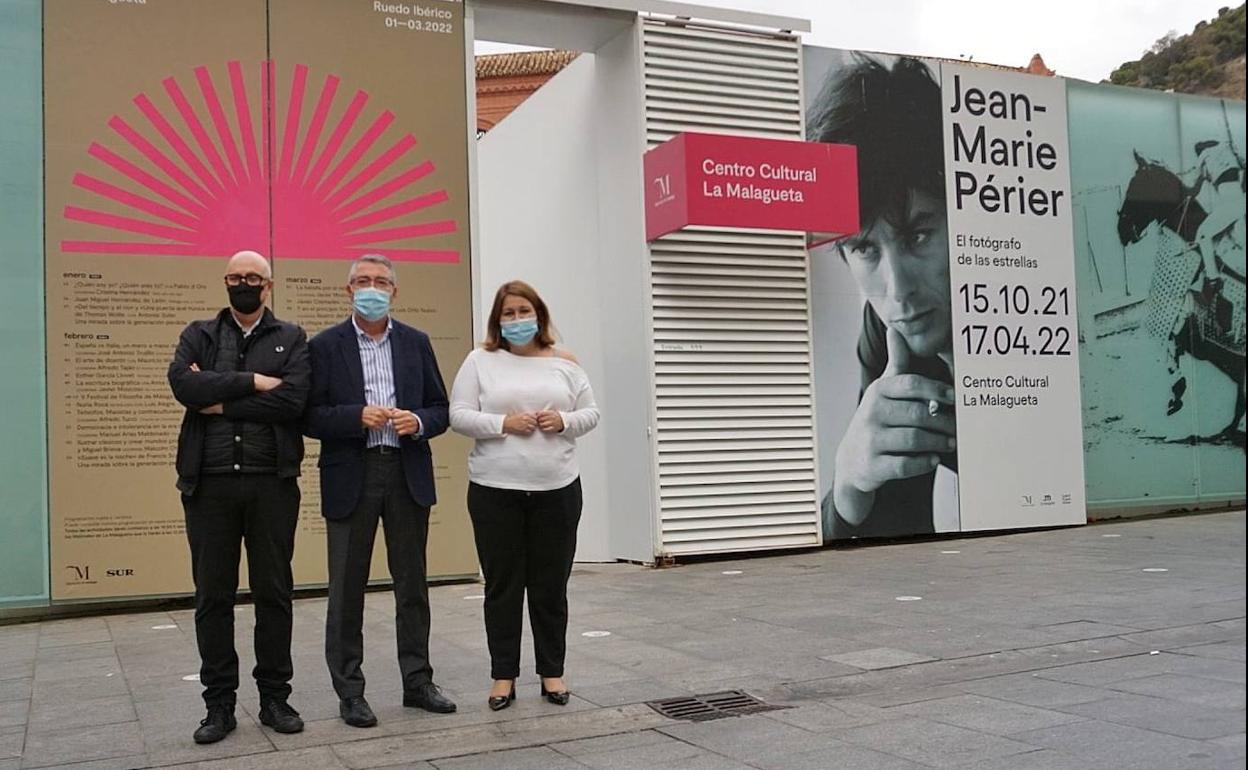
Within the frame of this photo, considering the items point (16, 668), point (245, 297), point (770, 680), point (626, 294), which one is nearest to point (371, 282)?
point (245, 297)

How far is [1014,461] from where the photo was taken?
39.2ft

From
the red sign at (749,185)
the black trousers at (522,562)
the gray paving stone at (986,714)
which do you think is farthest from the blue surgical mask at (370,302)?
the red sign at (749,185)

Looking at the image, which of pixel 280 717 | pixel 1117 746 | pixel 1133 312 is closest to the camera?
pixel 1117 746

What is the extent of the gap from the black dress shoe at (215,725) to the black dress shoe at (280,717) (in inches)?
4.9

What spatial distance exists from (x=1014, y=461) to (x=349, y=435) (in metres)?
8.81

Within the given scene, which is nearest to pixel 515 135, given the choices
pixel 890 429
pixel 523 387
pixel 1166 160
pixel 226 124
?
pixel 226 124

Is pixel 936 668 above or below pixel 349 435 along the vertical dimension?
below

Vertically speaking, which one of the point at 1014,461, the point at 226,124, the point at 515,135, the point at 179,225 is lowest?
the point at 1014,461

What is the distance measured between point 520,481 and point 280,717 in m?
1.35

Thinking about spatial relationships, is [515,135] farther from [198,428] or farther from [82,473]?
[198,428]

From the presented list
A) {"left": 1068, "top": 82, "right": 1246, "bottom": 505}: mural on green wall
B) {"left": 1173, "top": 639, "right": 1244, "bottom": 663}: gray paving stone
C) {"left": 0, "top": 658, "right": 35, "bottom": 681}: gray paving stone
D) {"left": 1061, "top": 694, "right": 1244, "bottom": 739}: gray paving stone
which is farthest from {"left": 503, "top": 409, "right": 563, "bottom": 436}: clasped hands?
{"left": 1068, "top": 82, "right": 1246, "bottom": 505}: mural on green wall

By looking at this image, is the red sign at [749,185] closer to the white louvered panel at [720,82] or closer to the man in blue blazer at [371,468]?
the white louvered panel at [720,82]

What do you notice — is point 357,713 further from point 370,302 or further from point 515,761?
point 370,302

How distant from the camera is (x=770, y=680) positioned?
5.41 meters
